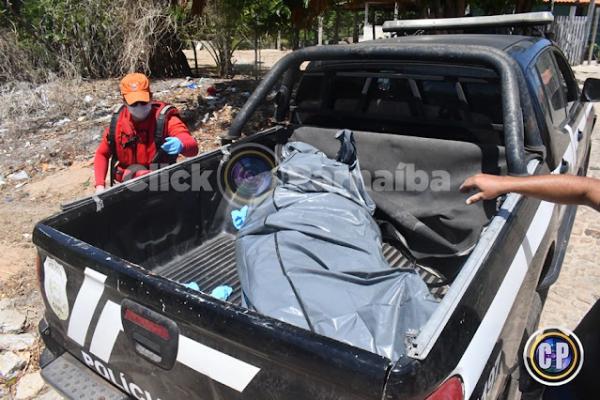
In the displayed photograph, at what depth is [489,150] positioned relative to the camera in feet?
8.87

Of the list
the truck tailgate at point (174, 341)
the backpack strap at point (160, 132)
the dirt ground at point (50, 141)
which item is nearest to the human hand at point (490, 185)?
A: the truck tailgate at point (174, 341)

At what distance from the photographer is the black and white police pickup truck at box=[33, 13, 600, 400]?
4.59 feet

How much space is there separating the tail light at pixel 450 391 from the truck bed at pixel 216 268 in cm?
132

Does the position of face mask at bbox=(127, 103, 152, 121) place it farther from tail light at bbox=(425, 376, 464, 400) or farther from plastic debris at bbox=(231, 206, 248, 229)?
tail light at bbox=(425, 376, 464, 400)

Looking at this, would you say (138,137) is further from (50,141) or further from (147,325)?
(50,141)

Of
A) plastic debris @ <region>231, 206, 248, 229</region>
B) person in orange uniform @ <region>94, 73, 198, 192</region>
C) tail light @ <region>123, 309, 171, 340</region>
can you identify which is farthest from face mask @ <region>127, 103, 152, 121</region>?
tail light @ <region>123, 309, 171, 340</region>

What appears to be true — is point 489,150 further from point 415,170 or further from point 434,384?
point 434,384

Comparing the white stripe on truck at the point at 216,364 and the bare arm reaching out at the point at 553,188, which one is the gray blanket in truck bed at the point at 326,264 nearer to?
the white stripe on truck at the point at 216,364

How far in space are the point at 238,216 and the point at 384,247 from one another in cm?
104

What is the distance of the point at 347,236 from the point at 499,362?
3.29ft

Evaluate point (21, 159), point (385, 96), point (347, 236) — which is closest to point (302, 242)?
point (347, 236)

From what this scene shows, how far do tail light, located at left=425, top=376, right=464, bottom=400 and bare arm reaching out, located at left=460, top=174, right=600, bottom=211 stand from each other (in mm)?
723

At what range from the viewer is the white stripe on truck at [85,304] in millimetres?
1806

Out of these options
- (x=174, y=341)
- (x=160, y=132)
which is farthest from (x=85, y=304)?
(x=160, y=132)
